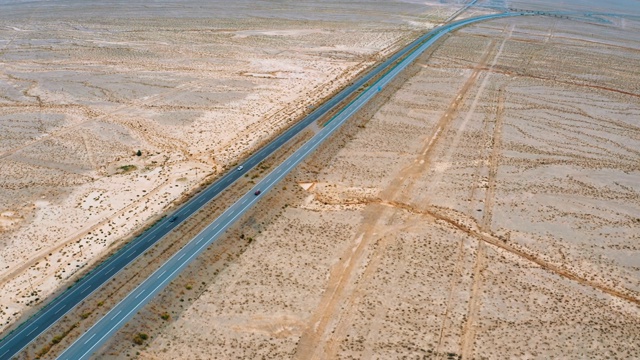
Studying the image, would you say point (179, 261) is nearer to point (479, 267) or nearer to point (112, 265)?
point (112, 265)

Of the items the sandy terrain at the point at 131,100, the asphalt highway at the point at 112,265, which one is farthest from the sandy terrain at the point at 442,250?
the sandy terrain at the point at 131,100

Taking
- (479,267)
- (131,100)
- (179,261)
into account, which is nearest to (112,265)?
(179,261)

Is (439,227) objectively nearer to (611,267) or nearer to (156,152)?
(611,267)

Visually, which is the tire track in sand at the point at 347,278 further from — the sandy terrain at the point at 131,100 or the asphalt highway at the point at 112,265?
the sandy terrain at the point at 131,100

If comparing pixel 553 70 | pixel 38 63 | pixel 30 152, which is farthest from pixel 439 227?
pixel 38 63

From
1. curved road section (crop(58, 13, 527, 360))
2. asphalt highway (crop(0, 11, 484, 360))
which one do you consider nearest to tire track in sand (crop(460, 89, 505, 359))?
curved road section (crop(58, 13, 527, 360))

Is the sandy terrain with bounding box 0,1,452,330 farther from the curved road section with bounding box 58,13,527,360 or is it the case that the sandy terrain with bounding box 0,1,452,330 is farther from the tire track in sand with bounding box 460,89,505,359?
the tire track in sand with bounding box 460,89,505,359
